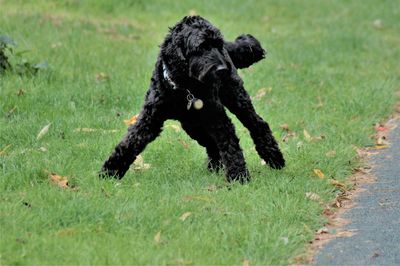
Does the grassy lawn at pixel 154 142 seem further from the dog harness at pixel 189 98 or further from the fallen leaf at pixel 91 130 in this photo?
the dog harness at pixel 189 98

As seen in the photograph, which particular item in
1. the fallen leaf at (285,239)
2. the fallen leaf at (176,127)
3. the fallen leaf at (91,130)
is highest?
the fallen leaf at (285,239)

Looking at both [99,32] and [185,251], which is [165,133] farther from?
[99,32]

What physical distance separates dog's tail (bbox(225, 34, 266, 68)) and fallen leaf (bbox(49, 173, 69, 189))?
74.9 inches

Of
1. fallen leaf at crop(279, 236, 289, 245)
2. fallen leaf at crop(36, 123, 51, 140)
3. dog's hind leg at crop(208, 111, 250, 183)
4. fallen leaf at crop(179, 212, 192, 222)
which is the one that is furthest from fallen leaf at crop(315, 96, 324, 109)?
fallen leaf at crop(279, 236, 289, 245)

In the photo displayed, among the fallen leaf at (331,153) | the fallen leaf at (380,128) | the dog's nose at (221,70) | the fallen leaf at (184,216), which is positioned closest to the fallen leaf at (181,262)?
the fallen leaf at (184,216)

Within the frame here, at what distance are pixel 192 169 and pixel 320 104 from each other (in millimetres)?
3276

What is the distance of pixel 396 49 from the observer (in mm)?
14188

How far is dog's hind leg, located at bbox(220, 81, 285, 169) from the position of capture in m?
7.06

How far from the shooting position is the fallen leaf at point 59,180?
643 centimetres

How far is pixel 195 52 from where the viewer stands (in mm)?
6234

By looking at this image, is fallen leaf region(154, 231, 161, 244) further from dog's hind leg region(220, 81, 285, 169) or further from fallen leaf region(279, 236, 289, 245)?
dog's hind leg region(220, 81, 285, 169)

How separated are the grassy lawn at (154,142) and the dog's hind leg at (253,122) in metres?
0.15

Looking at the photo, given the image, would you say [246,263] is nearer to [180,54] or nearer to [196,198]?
[196,198]

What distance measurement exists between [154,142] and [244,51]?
1.37 meters
